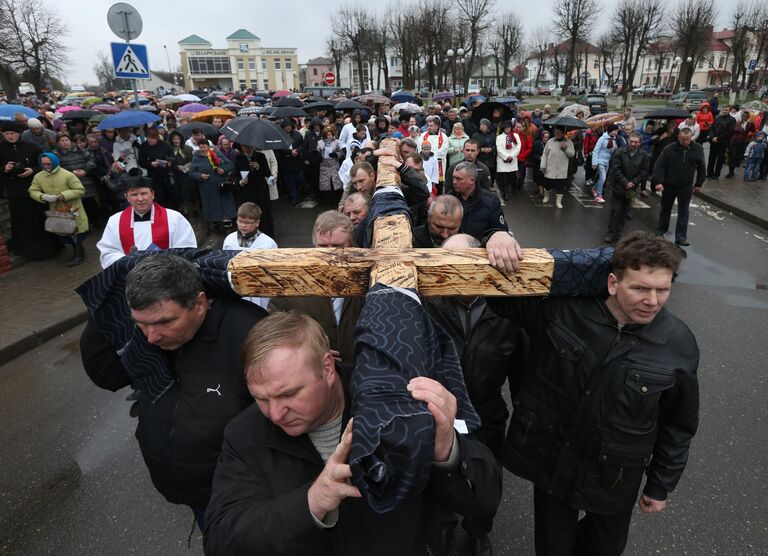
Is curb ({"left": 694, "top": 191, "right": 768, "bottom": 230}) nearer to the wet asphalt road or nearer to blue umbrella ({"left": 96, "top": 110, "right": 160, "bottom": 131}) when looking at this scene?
the wet asphalt road

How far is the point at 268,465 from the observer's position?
1389mm

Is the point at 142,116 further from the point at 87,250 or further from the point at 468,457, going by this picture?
the point at 468,457

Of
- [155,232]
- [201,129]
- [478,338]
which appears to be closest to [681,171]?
[478,338]

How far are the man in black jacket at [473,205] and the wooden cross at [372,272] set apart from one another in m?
2.84

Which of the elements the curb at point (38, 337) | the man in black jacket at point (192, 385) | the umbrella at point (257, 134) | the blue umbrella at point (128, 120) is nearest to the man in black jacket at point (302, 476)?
the man in black jacket at point (192, 385)

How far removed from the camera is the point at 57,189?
6.89 m

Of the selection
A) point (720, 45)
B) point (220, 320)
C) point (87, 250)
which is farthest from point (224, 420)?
point (720, 45)

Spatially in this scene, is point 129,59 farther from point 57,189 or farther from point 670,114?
point 670,114

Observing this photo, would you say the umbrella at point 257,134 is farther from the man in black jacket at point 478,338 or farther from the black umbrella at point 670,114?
the black umbrella at point 670,114

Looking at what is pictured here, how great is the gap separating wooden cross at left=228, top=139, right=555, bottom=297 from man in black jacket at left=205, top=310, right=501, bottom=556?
17 centimetres

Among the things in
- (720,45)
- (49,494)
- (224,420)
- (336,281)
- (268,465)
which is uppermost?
(720,45)

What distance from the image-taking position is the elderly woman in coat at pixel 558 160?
10180 millimetres

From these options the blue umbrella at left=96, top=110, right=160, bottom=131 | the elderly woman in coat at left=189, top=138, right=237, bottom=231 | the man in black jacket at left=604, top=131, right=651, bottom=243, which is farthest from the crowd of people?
the man in black jacket at left=604, top=131, right=651, bottom=243

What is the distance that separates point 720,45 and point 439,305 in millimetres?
101489
